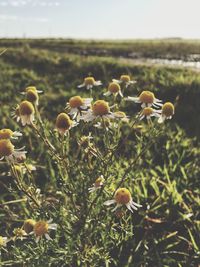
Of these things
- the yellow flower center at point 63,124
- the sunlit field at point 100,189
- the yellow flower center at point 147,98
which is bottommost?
the sunlit field at point 100,189

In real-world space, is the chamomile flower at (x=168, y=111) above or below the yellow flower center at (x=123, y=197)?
above

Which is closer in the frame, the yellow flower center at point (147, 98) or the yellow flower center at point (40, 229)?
the yellow flower center at point (40, 229)

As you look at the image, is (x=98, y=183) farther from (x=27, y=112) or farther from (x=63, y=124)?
(x=27, y=112)

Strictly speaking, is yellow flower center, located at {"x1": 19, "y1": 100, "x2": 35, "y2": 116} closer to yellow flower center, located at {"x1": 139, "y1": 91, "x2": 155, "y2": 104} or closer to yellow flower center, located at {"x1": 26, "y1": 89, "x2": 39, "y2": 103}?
yellow flower center, located at {"x1": 26, "y1": 89, "x2": 39, "y2": 103}

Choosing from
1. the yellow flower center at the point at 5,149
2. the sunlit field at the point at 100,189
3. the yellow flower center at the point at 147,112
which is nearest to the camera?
the yellow flower center at the point at 5,149

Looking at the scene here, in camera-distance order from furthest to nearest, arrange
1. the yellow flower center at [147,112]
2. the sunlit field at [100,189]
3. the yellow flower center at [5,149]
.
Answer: the yellow flower center at [147,112] < the sunlit field at [100,189] < the yellow flower center at [5,149]

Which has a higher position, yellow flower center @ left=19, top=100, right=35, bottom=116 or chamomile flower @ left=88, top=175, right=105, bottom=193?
yellow flower center @ left=19, top=100, right=35, bottom=116

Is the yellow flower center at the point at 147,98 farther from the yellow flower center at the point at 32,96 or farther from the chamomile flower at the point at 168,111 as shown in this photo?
the yellow flower center at the point at 32,96

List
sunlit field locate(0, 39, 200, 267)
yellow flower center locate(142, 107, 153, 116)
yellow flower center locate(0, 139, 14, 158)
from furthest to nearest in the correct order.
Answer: yellow flower center locate(142, 107, 153, 116) → sunlit field locate(0, 39, 200, 267) → yellow flower center locate(0, 139, 14, 158)

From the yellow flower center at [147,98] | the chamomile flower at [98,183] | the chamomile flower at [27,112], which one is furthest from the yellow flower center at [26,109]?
the yellow flower center at [147,98]

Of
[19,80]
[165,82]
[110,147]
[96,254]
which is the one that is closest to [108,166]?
[110,147]

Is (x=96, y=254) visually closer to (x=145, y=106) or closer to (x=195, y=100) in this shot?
(x=145, y=106)

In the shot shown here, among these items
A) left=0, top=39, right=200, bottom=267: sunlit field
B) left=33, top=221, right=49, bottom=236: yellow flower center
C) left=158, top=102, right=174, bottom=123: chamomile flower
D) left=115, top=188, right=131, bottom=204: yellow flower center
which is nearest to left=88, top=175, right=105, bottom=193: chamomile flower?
left=0, top=39, right=200, bottom=267: sunlit field

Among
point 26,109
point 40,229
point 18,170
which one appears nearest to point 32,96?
point 26,109
